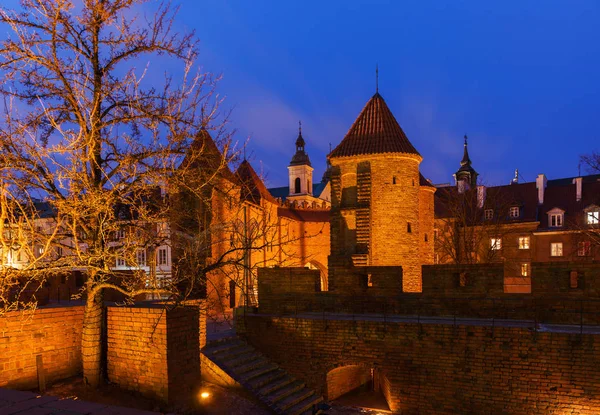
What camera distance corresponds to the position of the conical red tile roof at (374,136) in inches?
835

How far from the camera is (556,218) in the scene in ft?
101

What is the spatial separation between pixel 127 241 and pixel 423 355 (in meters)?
7.51

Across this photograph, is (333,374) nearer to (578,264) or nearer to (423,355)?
(423,355)

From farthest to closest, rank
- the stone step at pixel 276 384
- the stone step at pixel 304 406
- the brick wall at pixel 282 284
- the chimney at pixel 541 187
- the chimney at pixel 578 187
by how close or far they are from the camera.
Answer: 1. the chimney at pixel 541 187
2. the chimney at pixel 578 187
3. the brick wall at pixel 282 284
4. the stone step at pixel 276 384
5. the stone step at pixel 304 406

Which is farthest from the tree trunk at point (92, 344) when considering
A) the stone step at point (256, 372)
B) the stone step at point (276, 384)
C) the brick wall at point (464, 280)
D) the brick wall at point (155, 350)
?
the brick wall at point (464, 280)

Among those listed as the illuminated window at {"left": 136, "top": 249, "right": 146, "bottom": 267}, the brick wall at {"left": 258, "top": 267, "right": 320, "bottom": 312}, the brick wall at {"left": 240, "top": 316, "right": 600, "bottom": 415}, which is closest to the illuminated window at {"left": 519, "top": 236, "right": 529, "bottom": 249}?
the brick wall at {"left": 258, "top": 267, "right": 320, "bottom": 312}

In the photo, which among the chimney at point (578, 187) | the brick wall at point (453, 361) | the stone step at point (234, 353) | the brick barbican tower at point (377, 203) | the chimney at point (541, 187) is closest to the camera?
the brick wall at point (453, 361)

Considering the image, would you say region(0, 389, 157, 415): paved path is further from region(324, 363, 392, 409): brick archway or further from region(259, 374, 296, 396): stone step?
region(324, 363, 392, 409): brick archway

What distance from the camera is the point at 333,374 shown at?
44.5ft

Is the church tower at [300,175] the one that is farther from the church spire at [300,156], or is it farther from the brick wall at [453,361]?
the brick wall at [453,361]

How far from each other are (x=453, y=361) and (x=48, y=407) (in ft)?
28.2

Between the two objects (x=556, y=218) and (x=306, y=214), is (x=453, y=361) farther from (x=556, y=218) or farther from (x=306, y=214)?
(x=306, y=214)

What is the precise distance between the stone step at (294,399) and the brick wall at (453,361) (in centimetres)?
60

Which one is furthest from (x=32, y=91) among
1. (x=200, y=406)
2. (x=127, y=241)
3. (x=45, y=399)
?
(x=200, y=406)
